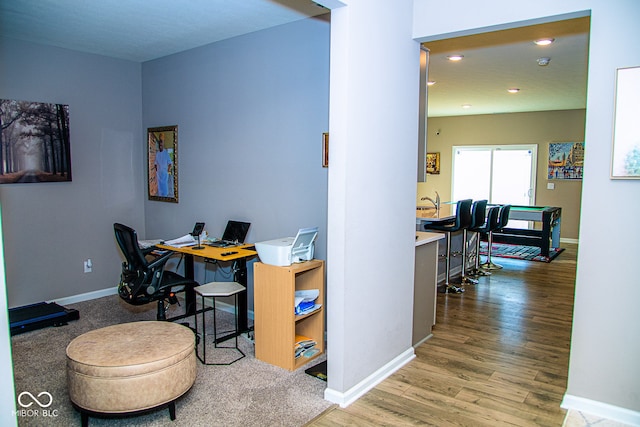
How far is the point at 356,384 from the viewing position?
2834mm

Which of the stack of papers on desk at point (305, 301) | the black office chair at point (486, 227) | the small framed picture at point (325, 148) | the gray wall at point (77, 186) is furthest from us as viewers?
the black office chair at point (486, 227)

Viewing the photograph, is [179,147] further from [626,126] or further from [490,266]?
[490,266]

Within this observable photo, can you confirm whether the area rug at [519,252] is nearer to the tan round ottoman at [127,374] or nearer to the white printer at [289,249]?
the white printer at [289,249]

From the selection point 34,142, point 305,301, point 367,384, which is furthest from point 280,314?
point 34,142

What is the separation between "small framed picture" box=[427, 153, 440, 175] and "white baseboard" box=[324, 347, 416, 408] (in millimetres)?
7529

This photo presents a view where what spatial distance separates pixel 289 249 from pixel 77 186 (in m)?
2.83

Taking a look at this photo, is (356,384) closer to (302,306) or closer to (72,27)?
(302,306)

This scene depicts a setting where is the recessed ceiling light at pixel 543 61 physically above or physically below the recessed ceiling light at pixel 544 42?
above

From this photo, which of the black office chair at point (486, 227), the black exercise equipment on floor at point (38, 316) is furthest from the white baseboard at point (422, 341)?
the black exercise equipment on floor at point (38, 316)

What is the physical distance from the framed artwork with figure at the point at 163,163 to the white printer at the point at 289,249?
6.62 feet

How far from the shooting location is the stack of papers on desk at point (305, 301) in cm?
331

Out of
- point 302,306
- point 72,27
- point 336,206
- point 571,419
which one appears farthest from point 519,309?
point 72,27

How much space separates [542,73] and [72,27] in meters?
5.06

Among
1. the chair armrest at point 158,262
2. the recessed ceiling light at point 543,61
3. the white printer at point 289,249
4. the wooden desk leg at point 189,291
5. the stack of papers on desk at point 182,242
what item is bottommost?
the wooden desk leg at point 189,291
